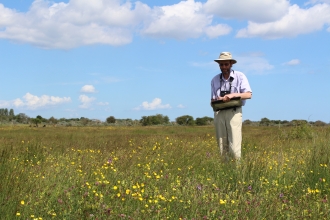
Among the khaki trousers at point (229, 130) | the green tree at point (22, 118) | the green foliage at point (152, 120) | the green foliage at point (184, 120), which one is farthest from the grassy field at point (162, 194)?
the green tree at point (22, 118)

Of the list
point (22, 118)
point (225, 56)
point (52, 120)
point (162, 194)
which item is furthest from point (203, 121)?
point (162, 194)

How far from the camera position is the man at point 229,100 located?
7.24 meters

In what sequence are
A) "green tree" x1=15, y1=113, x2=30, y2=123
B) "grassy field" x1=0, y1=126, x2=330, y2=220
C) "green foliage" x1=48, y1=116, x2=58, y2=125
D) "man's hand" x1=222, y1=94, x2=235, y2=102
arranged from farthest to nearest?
"green tree" x1=15, y1=113, x2=30, y2=123, "green foliage" x1=48, y1=116, x2=58, y2=125, "man's hand" x1=222, y1=94, x2=235, y2=102, "grassy field" x1=0, y1=126, x2=330, y2=220

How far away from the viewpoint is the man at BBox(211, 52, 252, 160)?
23.7ft

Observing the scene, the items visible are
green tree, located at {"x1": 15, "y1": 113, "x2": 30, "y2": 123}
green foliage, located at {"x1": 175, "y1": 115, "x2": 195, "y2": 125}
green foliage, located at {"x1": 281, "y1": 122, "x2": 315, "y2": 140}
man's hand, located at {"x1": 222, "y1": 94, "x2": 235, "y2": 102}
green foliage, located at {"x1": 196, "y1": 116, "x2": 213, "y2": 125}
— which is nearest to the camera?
man's hand, located at {"x1": 222, "y1": 94, "x2": 235, "y2": 102}

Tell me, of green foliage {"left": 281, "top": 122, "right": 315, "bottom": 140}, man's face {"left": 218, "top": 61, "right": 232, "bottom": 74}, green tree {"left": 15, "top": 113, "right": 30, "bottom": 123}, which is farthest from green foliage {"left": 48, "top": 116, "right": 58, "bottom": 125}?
man's face {"left": 218, "top": 61, "right": 232, "bottom": 74}

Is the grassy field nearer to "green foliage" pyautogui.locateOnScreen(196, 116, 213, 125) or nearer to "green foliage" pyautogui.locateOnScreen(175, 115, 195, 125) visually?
"green foliage" pyautogui.locateOnScreen(196, 116, 213, 125)

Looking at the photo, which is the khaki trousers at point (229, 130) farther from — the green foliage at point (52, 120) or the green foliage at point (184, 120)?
the green foliage at point (52, 120)

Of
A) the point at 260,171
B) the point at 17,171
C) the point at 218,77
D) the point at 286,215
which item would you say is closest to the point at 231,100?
the point at 218,77

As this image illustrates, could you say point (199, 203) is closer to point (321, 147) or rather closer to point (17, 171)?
point (17, 171)

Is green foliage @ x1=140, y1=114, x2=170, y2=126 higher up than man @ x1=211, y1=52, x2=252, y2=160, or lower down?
higher up

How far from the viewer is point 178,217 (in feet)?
13.0

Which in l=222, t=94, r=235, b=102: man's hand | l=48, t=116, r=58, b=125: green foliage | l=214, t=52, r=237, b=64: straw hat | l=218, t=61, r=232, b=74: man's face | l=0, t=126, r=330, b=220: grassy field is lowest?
l=0, t=126, r=330, b=220: grassy field

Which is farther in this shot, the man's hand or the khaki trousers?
the khaki trousers
